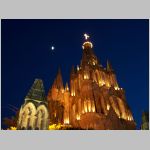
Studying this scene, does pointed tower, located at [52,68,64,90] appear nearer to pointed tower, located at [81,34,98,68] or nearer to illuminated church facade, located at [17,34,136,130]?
illuminated church facade, located at [17,34,136,130]

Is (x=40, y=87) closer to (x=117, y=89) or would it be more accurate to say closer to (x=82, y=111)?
(x=82, y=111)

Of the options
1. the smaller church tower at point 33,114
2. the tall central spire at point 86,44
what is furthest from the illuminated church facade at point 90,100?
the smaller church tower at point 33,114

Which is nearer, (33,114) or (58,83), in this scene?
(33,114)

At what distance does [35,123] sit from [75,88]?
1193 inches

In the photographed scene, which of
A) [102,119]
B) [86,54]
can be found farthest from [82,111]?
[86,54]

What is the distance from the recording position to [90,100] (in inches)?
1757

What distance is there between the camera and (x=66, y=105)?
48.4 metres

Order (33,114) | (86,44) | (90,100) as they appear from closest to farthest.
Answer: (33,114) < (90,100) < (86,44)

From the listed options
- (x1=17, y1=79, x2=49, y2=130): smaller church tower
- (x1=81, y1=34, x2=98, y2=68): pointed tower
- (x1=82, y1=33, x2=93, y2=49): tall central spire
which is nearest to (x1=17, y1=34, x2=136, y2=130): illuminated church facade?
(x1=81, y1=34, x2=98, y2=68): pointed tower

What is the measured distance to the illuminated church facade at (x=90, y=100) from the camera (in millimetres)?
42156

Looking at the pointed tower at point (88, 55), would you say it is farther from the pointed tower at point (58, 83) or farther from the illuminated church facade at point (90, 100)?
the pointed tower at point (58, 83)

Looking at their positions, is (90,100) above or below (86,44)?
below

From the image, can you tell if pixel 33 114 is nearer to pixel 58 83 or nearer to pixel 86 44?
pixel 58 83

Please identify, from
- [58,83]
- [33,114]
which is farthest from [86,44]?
[33,114]
